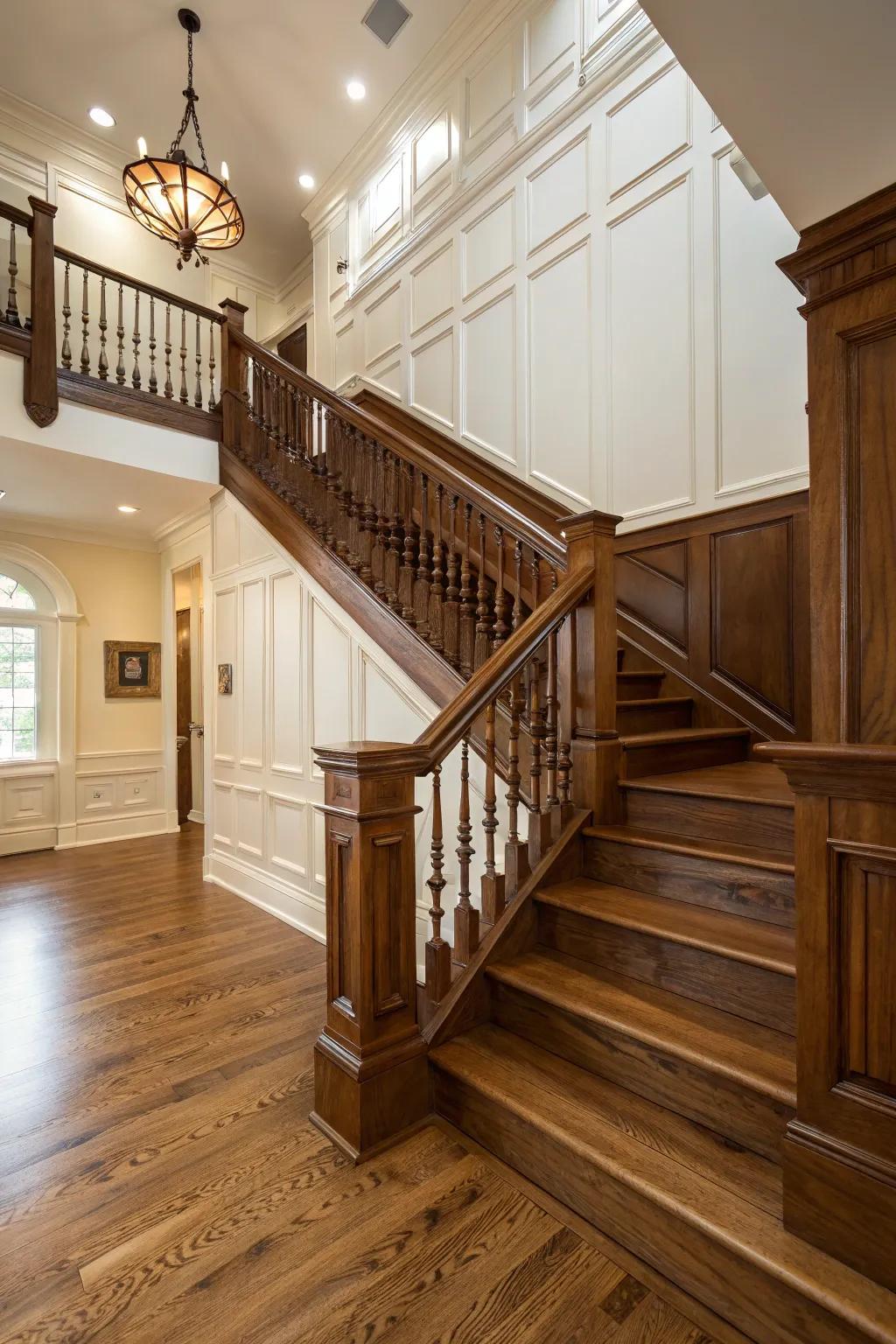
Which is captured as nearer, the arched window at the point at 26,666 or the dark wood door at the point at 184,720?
the arched window at the point at 26,666

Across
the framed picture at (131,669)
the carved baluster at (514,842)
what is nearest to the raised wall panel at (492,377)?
the carved baluster at (514,842)

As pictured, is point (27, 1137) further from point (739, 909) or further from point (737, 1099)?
point (739, 909)

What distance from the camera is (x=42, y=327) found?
12.4 ft

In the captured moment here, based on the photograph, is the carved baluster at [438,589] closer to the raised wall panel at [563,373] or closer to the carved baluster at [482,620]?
the carved baluster at [482,620]

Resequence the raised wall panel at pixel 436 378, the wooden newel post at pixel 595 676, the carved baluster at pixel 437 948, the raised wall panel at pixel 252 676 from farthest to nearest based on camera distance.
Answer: the raised wall panel at pixel 436 378, the raised wall panel at pixel 252 676, the wooden newel post at pixel 595 676, the carved baluster at pixel 437 948

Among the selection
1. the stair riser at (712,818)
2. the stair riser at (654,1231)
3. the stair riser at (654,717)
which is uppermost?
the stair riser at (654,717)

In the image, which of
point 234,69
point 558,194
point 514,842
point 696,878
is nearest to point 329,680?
point 514,842

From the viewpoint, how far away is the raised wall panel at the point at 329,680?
353 cm

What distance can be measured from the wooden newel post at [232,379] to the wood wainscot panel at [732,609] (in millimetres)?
2889

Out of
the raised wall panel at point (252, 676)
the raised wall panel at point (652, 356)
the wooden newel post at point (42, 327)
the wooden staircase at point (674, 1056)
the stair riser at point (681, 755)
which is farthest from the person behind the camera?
the raised wall panel at point (252, 676)

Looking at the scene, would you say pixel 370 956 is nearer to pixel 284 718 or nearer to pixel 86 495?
pixel 284 718

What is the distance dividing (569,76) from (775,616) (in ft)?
11.4

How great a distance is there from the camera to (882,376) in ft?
3.96

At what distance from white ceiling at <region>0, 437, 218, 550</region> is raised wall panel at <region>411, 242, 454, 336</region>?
2.09 meters
